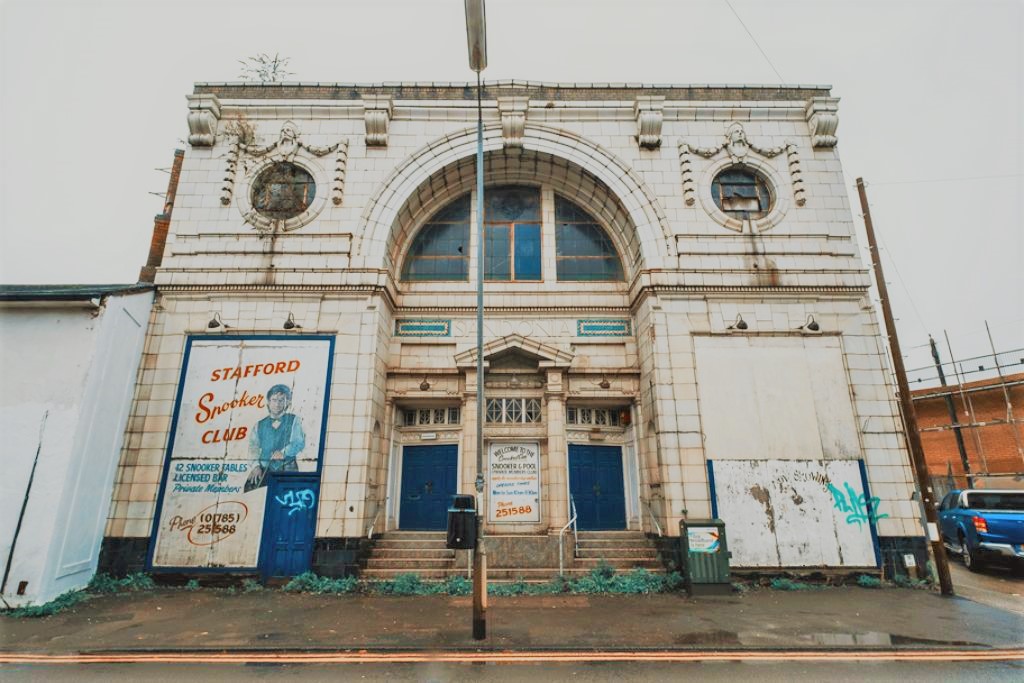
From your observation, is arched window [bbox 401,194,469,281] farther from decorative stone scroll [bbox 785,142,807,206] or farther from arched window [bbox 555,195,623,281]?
decorative stone scroll [bbox 785,142,807,206]

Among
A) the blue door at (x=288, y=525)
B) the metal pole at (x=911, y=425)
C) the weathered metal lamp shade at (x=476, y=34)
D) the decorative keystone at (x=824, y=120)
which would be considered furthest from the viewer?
the decorative keystone at (x=824, y=120)

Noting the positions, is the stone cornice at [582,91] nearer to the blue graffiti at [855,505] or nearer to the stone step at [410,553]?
the blue graffiti at [855,505]

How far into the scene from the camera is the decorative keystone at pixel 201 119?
13242mm

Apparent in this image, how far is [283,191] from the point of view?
43.9 feet


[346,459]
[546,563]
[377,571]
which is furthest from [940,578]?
[346,459]

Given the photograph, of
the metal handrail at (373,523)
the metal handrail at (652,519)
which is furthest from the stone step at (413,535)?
the metal handrail at (652,519)

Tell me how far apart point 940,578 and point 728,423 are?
4.80 metres

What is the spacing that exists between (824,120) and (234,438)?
17702 mm

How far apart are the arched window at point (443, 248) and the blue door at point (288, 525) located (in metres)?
6.35

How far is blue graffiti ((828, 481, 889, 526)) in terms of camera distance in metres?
11.0

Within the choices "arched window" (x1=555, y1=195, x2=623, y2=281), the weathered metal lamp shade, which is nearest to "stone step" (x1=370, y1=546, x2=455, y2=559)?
"arched window" (x1=555, y1=195, x2=623, y2=281)

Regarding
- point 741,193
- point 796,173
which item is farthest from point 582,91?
point 796,173

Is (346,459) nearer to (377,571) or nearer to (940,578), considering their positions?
(377,571)

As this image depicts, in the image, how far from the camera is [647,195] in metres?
13.3
